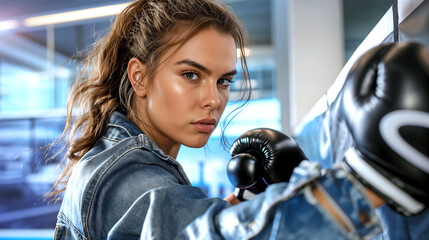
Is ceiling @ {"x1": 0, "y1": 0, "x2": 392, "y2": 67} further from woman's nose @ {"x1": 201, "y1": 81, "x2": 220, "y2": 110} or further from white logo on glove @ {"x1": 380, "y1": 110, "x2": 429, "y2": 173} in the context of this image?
white logo on glove @ {"x1": 380, "y1": 110, "x2": 429, "y2": 173}

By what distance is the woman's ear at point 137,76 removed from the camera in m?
0.94

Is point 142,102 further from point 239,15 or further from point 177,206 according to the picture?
point 239,15

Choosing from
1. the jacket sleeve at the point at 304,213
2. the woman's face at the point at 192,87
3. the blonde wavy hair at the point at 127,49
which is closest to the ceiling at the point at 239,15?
the blonde wavy hair at the point at 127,49

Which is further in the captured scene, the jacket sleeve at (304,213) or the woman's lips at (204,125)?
the woman's lips at (204,125)

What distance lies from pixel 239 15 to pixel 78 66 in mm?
4536

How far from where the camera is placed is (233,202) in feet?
3.62

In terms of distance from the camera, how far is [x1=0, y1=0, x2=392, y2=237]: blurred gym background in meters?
2.29

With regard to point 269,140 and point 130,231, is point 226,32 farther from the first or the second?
point 130,231

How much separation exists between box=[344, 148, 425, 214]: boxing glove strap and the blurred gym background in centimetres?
88

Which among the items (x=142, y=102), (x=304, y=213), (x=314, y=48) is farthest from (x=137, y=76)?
(x=314, y=48)

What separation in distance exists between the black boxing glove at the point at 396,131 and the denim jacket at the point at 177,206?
3 centimetres

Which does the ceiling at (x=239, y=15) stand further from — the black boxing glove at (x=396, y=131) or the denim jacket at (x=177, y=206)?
the black boxing glove at (x=396, y=131)

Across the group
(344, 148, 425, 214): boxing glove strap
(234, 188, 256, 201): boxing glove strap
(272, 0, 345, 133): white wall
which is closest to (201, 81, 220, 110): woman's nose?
(234, 188, 256, 201): boxing glove strap

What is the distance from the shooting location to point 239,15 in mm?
5453
